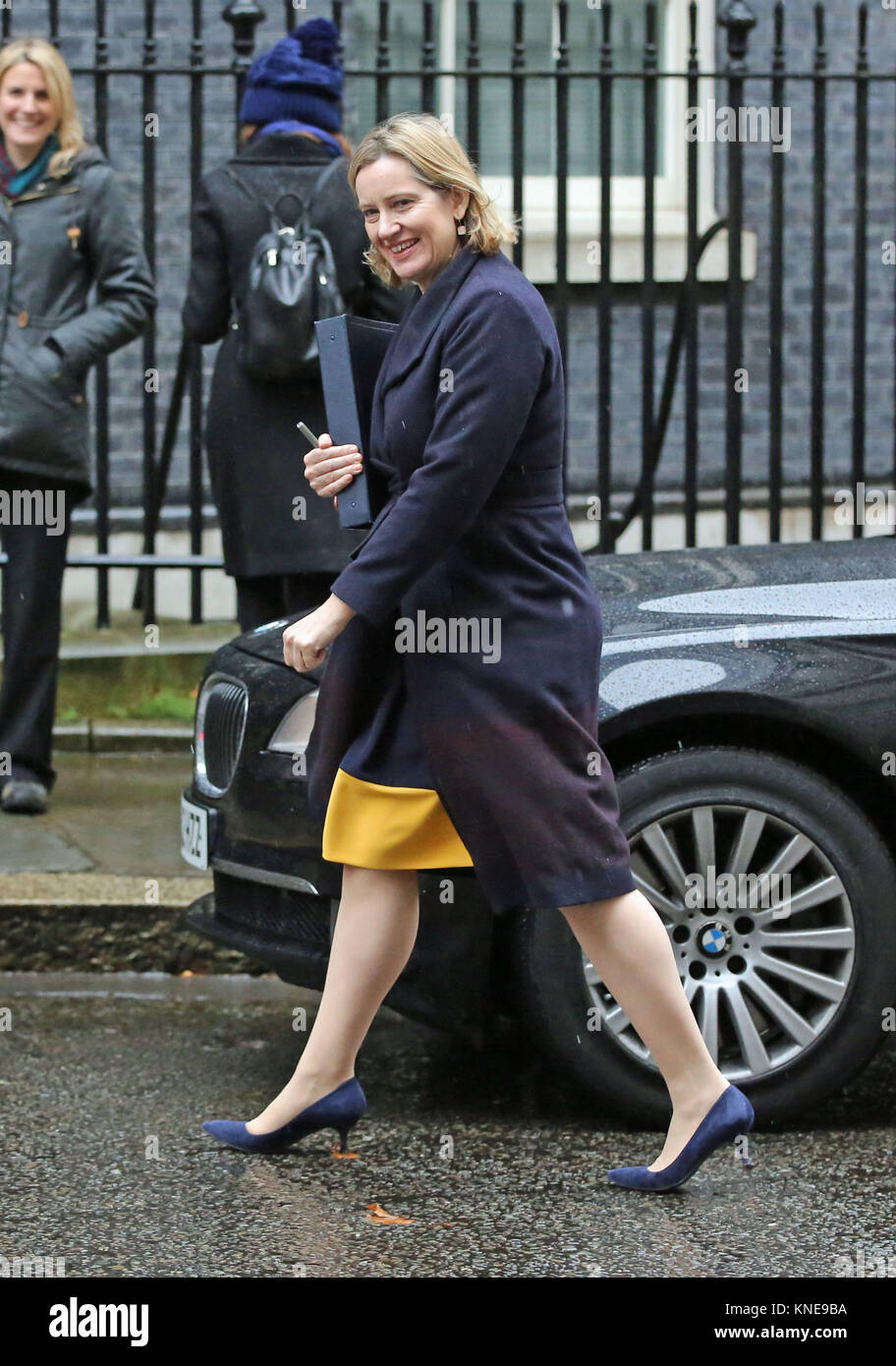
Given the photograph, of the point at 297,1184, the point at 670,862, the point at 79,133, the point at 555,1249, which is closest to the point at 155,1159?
the point at 297,1184

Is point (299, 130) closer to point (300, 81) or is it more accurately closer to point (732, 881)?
point (300, 81)

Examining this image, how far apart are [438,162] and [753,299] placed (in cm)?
623

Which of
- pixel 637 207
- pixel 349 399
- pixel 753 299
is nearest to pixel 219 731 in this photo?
pixel 349 399

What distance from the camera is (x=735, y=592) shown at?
430 centimetres

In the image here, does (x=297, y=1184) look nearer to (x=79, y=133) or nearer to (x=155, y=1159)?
(x=155, y=1159)

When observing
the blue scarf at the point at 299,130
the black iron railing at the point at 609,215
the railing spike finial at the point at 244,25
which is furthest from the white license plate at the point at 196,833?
the railing spike finial at the point at 244,25

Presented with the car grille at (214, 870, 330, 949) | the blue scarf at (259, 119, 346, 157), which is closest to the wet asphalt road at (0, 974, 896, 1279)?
the car grille at (214, 870, 330, 949)

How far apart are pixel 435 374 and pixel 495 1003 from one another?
126 cm

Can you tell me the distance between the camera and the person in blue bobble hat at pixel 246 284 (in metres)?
5.68

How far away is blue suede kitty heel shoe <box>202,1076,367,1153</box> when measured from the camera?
3836 millimetres

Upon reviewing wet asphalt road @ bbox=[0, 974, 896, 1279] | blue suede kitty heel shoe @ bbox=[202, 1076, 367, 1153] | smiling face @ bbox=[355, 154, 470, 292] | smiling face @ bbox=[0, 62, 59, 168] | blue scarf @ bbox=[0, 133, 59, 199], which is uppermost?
smiling face @ bbox=[0, 62, 59, 168]

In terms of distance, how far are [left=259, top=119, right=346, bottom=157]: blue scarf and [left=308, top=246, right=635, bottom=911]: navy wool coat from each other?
2282mm

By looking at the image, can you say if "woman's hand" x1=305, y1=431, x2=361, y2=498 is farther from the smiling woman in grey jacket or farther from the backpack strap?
the smiling woman in grey jacket

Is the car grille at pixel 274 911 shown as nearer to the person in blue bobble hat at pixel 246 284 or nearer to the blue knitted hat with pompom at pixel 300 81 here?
the person in blue bobble hat at pixel 246 284
